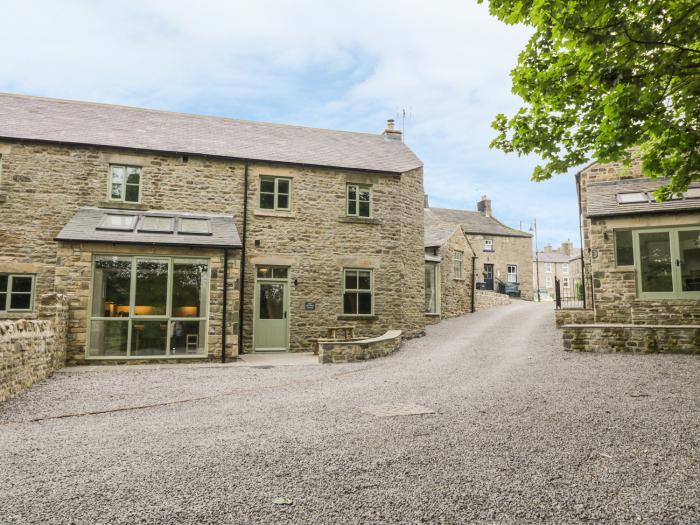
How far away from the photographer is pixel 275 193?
14000 millimetres

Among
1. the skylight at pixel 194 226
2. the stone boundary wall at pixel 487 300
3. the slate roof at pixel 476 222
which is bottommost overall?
the stone boundary wall at pixel 487 300

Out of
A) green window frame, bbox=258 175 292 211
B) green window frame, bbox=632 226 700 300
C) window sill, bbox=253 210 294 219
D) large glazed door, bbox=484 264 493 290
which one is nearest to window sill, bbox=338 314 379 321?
window sill, bbox=253 210 294 219

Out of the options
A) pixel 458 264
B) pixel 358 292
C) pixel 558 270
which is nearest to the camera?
pixel 358 292

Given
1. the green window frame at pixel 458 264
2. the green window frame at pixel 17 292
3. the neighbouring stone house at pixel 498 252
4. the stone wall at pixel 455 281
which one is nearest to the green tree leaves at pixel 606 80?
the green window frame at pixel 17 292

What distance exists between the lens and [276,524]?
3031mm

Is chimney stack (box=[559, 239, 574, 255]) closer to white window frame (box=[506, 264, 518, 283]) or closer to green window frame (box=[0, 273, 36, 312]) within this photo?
white window frame (box=[506, 264, 518, 283])

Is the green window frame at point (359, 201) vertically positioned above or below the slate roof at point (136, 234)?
above

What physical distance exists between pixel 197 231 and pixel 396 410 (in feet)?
26.4

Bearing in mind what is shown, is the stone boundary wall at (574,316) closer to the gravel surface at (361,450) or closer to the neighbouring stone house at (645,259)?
the neighbouring stone house at (645,259)

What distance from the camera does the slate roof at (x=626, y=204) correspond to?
12.6 metres

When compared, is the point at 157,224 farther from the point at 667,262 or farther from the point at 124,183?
the point at 667,262

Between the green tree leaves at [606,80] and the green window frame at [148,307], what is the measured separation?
26.8 feet

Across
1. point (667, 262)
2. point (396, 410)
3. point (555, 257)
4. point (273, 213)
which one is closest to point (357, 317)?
point (273, 213)

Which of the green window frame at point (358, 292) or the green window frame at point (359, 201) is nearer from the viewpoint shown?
the green window frame at point (358, 292)
